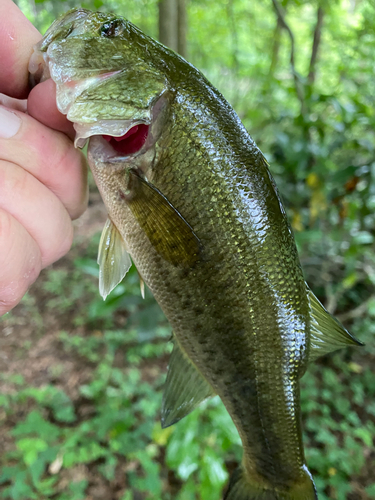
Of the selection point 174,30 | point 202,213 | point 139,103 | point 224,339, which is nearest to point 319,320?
point 224,339

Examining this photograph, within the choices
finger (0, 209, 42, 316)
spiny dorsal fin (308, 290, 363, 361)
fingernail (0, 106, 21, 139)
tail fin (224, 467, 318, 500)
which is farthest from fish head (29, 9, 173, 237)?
tail fin (224, 467, 318, 500)

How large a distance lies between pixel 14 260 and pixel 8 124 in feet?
1.15

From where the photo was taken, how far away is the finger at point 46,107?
0.90 metres

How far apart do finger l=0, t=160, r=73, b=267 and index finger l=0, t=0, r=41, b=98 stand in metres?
0.32

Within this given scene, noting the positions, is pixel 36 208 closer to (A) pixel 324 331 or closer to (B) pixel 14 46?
(B) pixel 14 46

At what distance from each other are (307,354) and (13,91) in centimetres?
125

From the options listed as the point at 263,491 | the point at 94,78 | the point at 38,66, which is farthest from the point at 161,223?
the point at 263,491

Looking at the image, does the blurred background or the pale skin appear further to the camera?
the blurred background

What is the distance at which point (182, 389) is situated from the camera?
113 centimetres

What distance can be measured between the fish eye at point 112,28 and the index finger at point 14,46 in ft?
0.68

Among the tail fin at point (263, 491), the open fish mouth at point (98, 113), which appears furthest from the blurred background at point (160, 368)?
the open fish mouth at point (98, 113)

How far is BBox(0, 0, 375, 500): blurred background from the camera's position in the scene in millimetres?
2070

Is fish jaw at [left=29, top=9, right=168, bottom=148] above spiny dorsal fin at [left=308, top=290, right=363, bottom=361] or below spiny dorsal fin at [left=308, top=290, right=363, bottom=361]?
above

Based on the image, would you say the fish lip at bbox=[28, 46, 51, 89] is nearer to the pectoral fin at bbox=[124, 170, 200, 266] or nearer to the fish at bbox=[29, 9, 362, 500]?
the fish at bbox=[29, 9, 362, 500]
